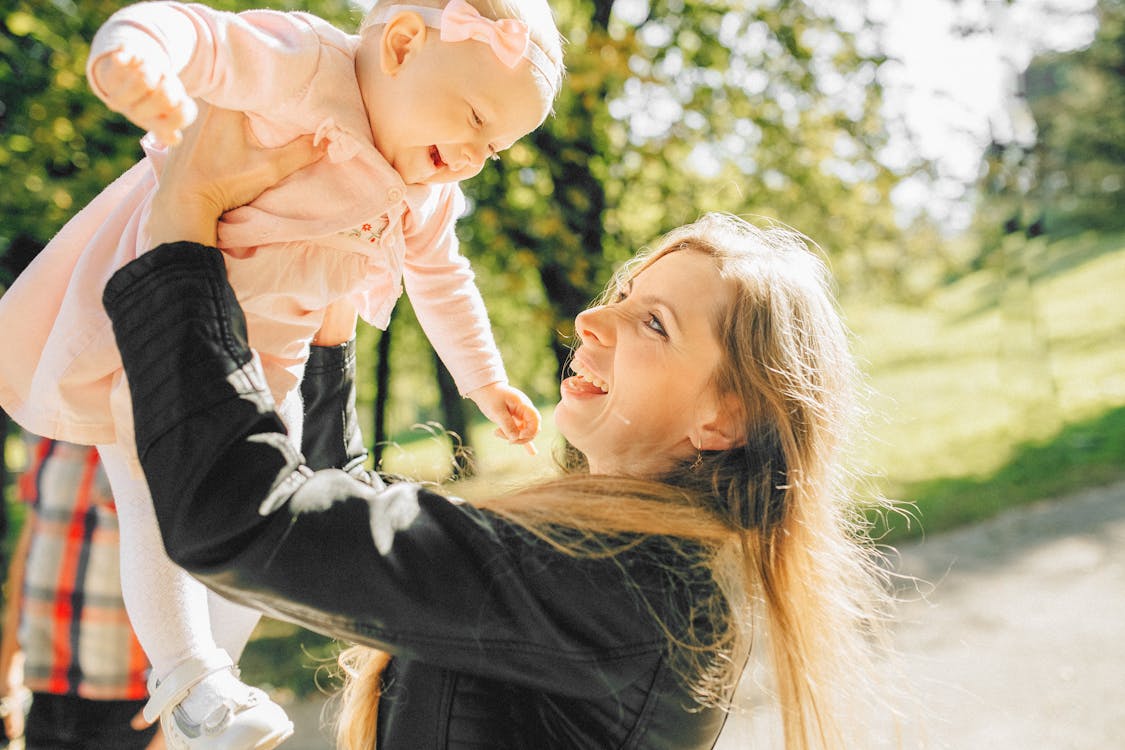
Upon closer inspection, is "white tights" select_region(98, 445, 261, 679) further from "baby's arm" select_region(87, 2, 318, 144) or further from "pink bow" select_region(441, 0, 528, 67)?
"pink bow" select_region(441, 0, 528, 67)

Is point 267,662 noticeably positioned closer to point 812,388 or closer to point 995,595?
point 995,595

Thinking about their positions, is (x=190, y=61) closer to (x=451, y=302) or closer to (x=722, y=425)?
(x=451, y=302)

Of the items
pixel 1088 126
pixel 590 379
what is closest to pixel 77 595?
pixel 590 379

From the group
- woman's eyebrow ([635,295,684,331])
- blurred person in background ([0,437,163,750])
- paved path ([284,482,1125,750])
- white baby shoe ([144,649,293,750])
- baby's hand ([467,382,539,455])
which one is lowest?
paved path ([284,482,1125,750])

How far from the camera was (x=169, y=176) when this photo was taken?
48.1 inches

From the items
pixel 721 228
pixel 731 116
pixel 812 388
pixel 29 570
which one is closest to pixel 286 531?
pixel 812 388

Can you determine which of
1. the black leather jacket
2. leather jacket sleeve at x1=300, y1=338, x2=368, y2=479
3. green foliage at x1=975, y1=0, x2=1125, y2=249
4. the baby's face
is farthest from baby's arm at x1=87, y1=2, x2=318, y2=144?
green foliage at x1=975, y1=0, x2=1125, y2=249

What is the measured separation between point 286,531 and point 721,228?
104 cm

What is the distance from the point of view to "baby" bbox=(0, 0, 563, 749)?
1303 mm

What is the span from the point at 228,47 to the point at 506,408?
2.56 feet

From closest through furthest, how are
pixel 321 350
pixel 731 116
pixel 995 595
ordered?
pixel 321 350, pixel 731 116, pixel 995 595

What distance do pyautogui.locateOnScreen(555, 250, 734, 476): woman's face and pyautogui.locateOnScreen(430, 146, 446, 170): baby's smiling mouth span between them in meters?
0.36

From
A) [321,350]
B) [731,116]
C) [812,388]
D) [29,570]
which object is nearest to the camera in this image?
[812,388]

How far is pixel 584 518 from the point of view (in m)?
1.32
